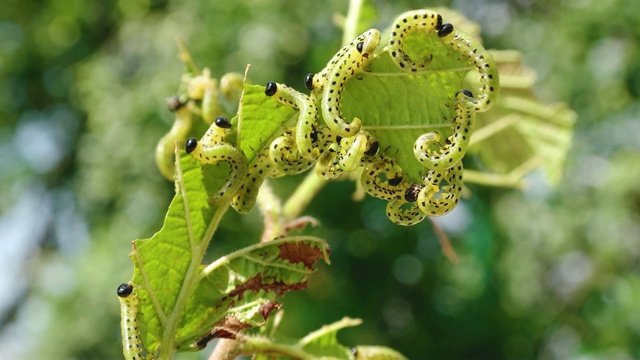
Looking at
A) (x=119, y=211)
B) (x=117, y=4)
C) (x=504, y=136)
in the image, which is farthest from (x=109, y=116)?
(x=504, y=136)

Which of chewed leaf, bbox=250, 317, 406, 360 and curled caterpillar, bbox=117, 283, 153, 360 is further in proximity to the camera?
chewed leaf, bbox=250, 317, 406, 360

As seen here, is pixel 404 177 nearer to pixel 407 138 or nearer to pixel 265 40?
pixel 407 138

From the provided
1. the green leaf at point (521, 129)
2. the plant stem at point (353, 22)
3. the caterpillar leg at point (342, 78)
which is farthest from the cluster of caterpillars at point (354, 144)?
the green leaf at point (521, 129)

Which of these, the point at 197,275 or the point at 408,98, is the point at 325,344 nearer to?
the point at 197,275

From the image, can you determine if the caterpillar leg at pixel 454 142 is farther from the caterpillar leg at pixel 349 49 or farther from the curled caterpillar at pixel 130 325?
the curled caterpillar at pixel 130 325

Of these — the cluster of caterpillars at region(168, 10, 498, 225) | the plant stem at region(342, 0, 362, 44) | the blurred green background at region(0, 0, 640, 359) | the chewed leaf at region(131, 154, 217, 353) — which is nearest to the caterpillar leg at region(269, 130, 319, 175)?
the cluster of caterpillars at region(168, 10, 498, 225)

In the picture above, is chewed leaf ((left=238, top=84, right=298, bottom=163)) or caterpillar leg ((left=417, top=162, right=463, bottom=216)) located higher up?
chewed leaf ((left=238, top=84, right=298, bottom=163))

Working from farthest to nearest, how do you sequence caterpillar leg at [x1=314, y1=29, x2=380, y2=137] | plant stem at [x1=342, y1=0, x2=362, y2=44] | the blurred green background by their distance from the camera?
the blurred green background, plant stem at [x1=342, y1=0, x2=362, y2=44], caterpillar leg at [x1=314, y1=29, x2=380, y2=137]

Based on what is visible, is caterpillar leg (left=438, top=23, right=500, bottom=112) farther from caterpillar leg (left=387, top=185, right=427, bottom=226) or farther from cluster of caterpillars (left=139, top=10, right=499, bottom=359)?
caterpillar leg (left=387, top=185, right=427, bottom=226)
